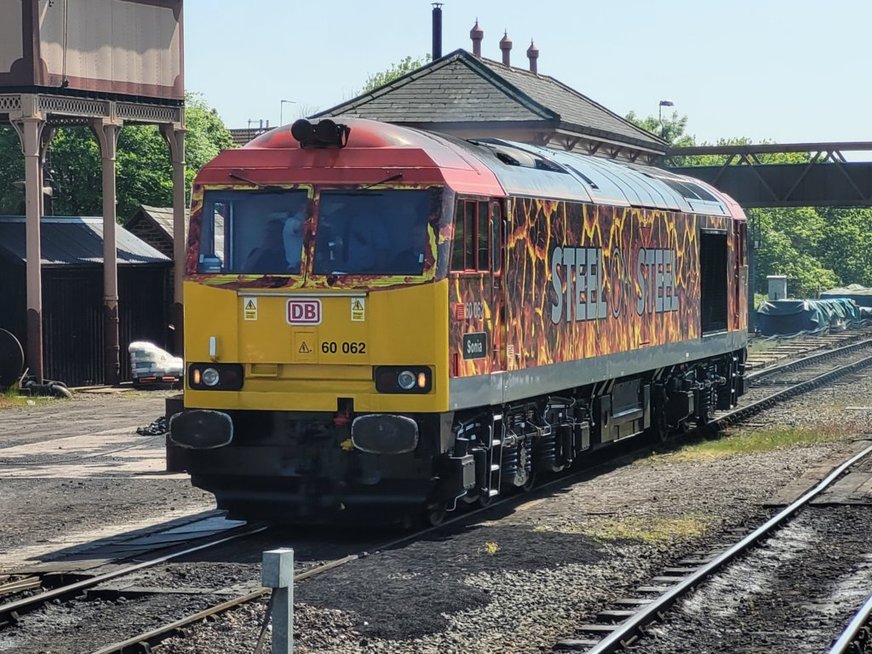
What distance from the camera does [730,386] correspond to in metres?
23.0

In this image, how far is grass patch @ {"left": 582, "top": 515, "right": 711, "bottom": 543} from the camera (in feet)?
42.7

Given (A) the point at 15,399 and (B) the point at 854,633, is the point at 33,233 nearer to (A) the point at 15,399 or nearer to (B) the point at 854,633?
(A) the point at 15,399

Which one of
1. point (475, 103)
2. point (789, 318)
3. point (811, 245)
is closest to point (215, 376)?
point (475, 103)

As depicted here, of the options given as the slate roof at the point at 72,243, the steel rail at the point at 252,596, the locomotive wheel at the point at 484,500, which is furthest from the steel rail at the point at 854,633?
the slate roof at the point at 72,243

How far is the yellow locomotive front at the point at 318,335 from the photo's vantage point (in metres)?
12.4

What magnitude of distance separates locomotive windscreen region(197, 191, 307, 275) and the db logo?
0.87ft

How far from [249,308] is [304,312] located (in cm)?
48

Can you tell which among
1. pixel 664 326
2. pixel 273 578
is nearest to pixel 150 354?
pixel 664 326

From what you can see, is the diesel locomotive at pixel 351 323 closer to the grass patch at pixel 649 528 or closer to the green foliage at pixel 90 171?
the grass patch at pixel 649 528

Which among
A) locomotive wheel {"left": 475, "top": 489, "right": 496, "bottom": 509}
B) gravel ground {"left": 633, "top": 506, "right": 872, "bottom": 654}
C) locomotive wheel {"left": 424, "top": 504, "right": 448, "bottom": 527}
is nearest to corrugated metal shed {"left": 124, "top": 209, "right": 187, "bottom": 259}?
locomotive wheel {"left": 475, "top": 489, "right": 496, "bottom": 509}

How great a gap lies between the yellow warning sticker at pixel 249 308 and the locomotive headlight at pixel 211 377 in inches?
20.4

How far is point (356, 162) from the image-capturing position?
1278 cm

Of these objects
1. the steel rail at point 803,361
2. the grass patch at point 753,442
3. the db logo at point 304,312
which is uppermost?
the db logo at point 304,312

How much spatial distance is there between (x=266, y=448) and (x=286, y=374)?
0.61 metres
